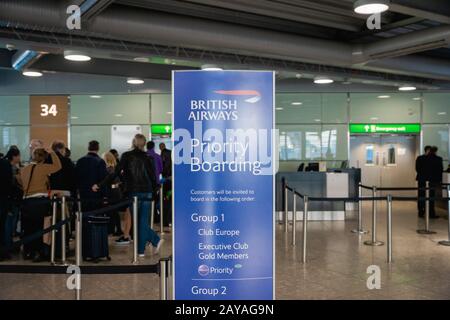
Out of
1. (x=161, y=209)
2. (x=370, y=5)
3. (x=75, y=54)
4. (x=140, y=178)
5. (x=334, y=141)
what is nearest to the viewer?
(x=370, y=5)

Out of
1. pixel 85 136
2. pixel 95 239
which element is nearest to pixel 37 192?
pixel 95 239

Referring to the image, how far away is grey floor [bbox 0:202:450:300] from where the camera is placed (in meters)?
5.77

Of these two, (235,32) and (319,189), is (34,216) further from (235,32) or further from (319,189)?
(319,189)

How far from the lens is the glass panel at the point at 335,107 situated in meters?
16.6

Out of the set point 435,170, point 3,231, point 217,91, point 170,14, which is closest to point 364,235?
point 435,170

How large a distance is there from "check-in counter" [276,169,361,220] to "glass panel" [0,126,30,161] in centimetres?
878

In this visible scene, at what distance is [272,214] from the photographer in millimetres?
3420

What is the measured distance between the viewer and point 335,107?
1664 cm

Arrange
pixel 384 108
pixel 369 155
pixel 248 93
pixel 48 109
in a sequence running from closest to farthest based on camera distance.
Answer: pixel 248 93, pixel 48 109, pixel 384 108, pixel 369 155

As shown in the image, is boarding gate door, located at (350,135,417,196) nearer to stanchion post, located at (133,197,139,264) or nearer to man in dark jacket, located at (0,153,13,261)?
stanchion post, located at (133,197,139,264)

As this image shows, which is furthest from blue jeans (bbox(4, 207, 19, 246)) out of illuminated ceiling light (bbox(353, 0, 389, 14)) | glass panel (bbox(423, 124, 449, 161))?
glass panel (bbox(423, 124, 449, 161))

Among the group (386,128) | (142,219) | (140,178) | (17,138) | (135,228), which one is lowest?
(135,228)

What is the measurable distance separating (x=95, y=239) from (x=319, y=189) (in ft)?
21.5

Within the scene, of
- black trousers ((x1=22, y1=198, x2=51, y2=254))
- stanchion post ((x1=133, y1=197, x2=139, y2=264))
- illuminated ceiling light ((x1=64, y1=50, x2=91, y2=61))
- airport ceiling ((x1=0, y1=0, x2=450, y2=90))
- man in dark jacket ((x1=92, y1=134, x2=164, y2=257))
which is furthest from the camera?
illuminated ceiling light ((x1=64, y1=50, x2=91, y2=61))
